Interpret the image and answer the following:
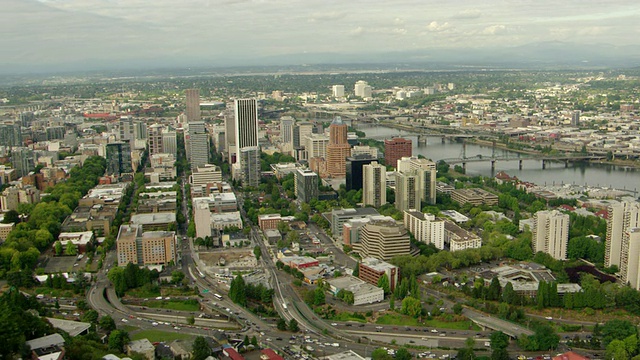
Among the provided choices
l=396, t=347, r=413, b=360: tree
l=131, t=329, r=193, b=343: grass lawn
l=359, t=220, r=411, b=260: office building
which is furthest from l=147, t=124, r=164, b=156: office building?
l=396, t=347, r=413, b=360: tree

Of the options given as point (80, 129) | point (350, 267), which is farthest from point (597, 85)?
point (350, 267)

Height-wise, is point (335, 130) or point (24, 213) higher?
point (335, 130)

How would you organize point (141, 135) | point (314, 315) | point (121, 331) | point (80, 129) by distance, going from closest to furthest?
1. point (121, 331)
2. point (314, 315)
3. point (141, 135)
4. point (80, 129)

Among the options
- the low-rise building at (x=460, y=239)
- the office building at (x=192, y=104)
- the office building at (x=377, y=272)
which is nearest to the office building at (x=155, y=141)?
the office building at (x=192, y=104)

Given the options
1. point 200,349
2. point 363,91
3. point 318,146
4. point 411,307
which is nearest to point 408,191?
point 411,307

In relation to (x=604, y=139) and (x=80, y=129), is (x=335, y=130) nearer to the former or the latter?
(x=604, y=139)

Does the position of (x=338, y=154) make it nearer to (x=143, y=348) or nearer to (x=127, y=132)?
(x=127, y=132)
